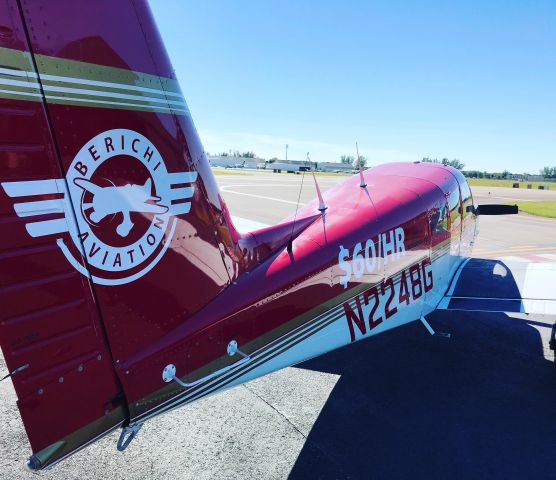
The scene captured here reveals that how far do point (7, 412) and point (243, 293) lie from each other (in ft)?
9.67

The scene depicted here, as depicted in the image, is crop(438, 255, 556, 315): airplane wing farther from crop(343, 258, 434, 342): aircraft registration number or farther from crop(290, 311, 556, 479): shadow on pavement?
crop(290, 311, 556, 479): shadow on pavement

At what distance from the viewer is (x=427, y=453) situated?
3.42 metres

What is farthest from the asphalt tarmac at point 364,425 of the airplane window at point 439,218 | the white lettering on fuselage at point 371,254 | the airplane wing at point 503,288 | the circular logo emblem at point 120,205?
the circular logo emblem at point 120,205

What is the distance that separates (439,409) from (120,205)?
12.4 ft

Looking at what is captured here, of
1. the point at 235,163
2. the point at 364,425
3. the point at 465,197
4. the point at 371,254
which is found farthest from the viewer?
the point at 235,163

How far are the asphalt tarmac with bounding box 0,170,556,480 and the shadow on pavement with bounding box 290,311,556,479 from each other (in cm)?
1

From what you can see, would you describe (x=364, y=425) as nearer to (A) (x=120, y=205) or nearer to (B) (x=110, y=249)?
(B) (x=110, y=249)

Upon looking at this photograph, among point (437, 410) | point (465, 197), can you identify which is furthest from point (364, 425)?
point (465, 197)

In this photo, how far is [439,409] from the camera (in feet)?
13.4

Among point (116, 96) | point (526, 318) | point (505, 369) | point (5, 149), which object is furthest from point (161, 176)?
point (526, 318)

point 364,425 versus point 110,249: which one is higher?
point 110,249

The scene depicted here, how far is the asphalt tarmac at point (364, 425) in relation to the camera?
3.20m

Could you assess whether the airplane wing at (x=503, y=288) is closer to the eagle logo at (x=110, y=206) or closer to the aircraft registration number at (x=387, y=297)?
the aircraft registration number at (x=387, y=297)

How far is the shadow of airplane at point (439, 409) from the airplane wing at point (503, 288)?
0.09 meters
